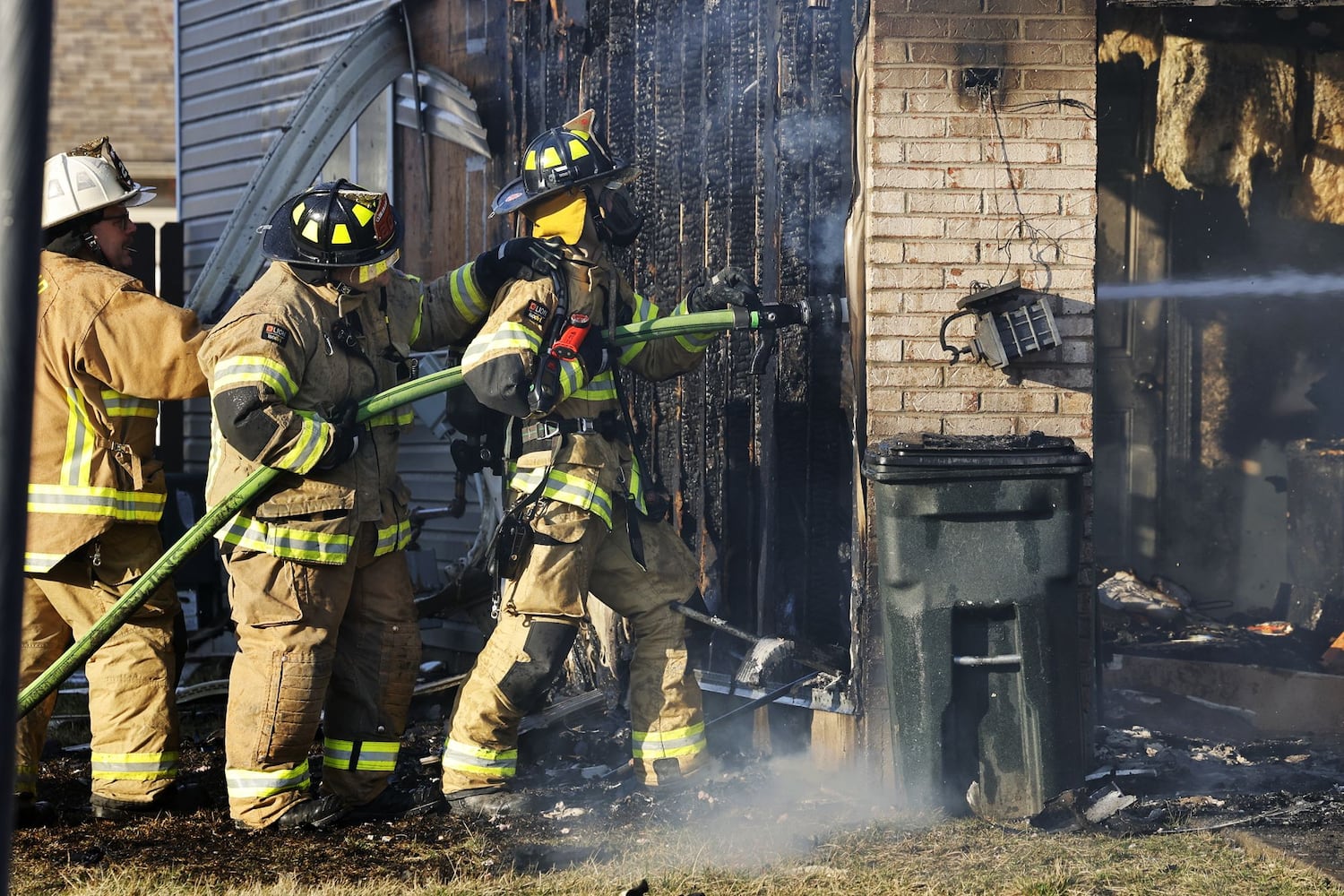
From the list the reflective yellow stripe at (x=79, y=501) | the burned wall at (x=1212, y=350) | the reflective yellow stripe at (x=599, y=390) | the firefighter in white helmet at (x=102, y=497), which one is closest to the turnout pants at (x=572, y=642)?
the reflective yellow stripe at (x=599, y=390)

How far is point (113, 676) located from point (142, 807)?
44 centimetres

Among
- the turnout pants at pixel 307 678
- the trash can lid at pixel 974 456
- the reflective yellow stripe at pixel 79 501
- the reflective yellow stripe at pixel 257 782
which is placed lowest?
the reflective yellow stripe at pixel 257 782

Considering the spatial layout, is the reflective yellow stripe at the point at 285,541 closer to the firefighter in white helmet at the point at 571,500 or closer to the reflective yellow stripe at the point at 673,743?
the firefighter in white helmet at the point at 571,500

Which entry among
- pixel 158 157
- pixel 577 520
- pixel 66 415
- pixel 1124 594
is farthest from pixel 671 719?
pixel 158 157

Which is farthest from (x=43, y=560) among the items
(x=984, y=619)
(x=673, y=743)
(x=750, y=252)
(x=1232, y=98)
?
(x=1232, y=98)

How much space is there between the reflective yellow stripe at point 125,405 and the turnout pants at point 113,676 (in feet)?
1.22

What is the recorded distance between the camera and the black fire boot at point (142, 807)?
4.48m

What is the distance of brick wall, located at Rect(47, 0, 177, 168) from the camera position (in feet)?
55.4

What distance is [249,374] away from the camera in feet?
13.6

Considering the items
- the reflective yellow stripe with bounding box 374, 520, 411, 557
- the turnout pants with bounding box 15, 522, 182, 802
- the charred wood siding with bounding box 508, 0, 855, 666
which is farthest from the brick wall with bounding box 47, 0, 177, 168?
the reflective yellow stripe with bounding box 374, 520, 411, 557

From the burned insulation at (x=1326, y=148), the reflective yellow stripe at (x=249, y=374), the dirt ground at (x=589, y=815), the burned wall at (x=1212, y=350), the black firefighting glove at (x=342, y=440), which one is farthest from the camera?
the burned wall at (x=1212, y=350)

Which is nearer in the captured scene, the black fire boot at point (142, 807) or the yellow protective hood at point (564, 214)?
the black fire boot at point (142, 807)

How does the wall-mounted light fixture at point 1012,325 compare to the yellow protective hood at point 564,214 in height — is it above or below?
below

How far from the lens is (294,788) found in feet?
14.4
